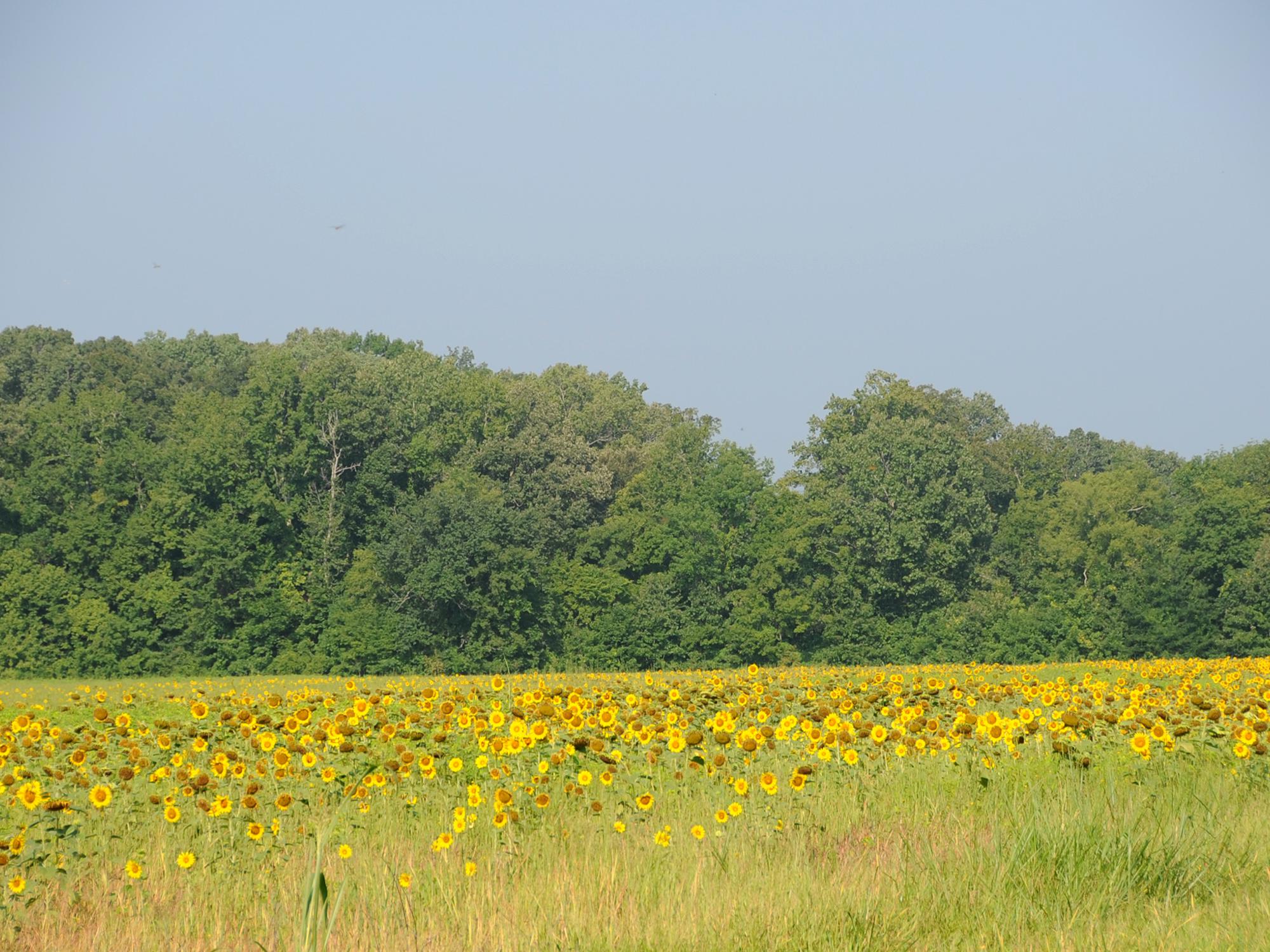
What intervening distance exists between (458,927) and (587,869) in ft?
2.91

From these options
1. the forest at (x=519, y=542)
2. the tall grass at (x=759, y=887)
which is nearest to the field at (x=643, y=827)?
the tall grass at (x=759, y=887)

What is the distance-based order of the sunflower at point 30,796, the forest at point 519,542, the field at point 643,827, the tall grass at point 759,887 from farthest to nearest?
the forest at point 519,542 < the sunflower at point 30,796 < the field at point 643,827 < the tall grass at point 759,887

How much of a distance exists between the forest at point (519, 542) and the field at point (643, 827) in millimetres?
35779

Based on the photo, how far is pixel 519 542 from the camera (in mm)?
48562

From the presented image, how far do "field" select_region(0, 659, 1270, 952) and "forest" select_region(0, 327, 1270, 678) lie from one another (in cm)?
3578

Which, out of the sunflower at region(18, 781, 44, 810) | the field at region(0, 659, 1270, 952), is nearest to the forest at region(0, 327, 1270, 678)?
the field at region(0, 659, 1270, 952)

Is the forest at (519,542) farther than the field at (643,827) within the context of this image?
Yes

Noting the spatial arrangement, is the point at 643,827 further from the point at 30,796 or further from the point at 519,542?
the point at 519,542

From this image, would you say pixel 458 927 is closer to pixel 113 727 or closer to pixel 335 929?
pixel 335 929

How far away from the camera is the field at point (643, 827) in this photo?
557 cm

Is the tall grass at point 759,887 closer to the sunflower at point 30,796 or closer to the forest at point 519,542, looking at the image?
the sunflower at point 30,796

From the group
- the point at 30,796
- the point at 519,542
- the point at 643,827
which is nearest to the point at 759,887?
the point at 643,827

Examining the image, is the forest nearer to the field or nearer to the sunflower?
the field

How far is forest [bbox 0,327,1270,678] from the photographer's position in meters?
47.0
